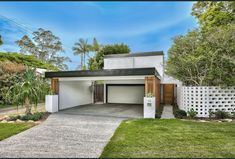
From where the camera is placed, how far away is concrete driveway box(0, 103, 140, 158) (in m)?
4.45

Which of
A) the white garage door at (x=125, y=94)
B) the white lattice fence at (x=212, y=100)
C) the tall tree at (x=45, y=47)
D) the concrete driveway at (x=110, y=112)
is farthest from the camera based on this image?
the tall tree at (x=45, y=47)

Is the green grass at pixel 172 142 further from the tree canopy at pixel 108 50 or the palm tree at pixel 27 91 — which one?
the tree canopy at pixel 108 50

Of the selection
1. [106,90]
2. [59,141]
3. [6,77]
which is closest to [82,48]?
[106,90]

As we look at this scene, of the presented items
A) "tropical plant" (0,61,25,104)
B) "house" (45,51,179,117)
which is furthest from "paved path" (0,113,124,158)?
"tropical plant" (0,61,25,104)

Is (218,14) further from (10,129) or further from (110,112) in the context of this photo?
(10,129)

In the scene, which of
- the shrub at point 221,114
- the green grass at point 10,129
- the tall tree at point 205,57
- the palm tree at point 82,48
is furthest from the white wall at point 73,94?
the palm tree at point 82,48

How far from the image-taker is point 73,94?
44.5ft

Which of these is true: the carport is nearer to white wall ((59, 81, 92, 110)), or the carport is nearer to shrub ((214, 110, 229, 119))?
white wall ((59, 81, 92, 110))

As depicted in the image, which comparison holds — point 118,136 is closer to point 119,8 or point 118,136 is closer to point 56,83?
point 119,8

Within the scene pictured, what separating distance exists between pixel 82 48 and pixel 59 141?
26.3 meters

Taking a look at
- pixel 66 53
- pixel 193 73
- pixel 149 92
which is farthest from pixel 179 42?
pixel 66 53

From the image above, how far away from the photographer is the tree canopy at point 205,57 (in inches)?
345

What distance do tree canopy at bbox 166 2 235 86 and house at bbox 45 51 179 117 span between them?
2159mm

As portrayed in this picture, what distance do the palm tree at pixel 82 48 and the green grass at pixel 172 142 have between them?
24869 millimetres
